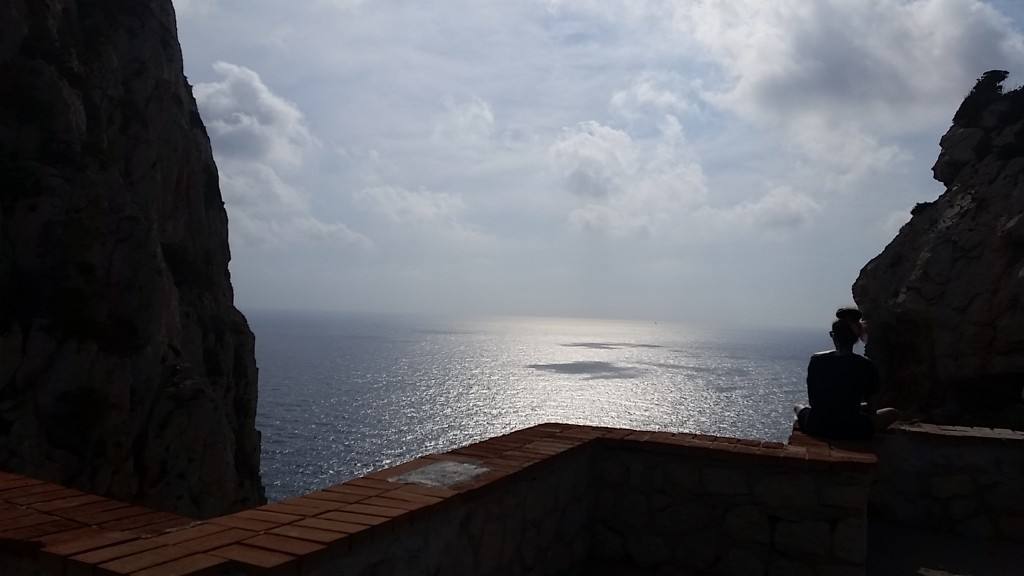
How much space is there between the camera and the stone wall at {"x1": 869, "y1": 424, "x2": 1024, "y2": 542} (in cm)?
585

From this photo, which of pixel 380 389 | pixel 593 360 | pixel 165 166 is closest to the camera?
pixel 165 166

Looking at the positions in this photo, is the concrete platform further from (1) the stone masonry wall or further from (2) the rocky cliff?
(2) the rocky cliff

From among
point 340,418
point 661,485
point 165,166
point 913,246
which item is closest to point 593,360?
point 340,418

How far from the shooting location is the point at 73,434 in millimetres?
18578

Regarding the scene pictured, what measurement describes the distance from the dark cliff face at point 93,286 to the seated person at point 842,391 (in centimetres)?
1901

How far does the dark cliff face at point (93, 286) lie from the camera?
18469 mm

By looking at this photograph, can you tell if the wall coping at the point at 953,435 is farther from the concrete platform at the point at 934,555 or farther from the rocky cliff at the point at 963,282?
the rocky cliff at the point at 963,282

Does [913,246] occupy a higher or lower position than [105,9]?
lower

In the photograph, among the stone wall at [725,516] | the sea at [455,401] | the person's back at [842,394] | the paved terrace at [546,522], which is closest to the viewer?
the paved terrace at [546,522]

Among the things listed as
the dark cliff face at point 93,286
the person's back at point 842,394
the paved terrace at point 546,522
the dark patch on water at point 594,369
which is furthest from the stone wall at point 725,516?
the dark patch on water at point 594,369

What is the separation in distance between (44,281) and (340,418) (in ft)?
146

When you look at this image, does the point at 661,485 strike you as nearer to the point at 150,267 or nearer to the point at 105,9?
the point at 150,267

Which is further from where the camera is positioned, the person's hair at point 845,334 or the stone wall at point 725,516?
the person's hair at point 845,334

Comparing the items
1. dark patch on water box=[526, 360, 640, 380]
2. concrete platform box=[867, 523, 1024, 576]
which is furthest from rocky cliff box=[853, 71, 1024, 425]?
dark patch on water box=[526, 360, 640, 380]
